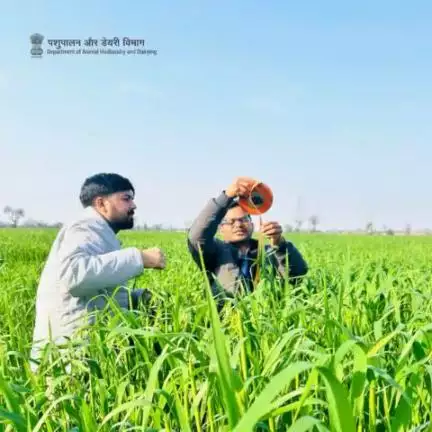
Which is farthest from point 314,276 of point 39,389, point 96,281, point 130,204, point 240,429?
point 240,429

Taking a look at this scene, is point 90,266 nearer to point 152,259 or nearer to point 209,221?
point 152,259

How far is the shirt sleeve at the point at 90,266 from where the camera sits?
319 centimetres

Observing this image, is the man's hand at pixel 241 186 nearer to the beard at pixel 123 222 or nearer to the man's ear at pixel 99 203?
the beard at pixel 123 222

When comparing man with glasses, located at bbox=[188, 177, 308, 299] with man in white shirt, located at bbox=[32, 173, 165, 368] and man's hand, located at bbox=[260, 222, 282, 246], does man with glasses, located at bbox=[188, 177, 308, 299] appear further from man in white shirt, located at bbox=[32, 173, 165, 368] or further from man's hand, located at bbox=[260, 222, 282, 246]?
man in white shirt, located at bbox=[32, 173, 165, 368]

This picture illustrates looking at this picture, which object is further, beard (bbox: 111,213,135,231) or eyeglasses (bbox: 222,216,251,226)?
eyeglasses (bbox: 222,216,251,226)

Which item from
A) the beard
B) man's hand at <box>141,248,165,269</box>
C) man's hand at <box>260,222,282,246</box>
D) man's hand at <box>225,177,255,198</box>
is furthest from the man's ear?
man's hand at <box>260,222,282,246</box>

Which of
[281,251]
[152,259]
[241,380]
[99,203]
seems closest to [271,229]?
[281,251]

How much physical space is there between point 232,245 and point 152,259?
865mm

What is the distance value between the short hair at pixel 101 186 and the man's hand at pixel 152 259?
1.50 ft

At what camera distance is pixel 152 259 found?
3.36 m

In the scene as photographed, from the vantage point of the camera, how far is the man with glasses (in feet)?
12.6

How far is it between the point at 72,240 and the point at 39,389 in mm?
1472

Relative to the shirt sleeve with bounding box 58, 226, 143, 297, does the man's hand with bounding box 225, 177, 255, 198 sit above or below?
above

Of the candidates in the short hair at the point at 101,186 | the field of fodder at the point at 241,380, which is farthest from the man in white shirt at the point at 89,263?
the field of fodder at the point at 241,380
